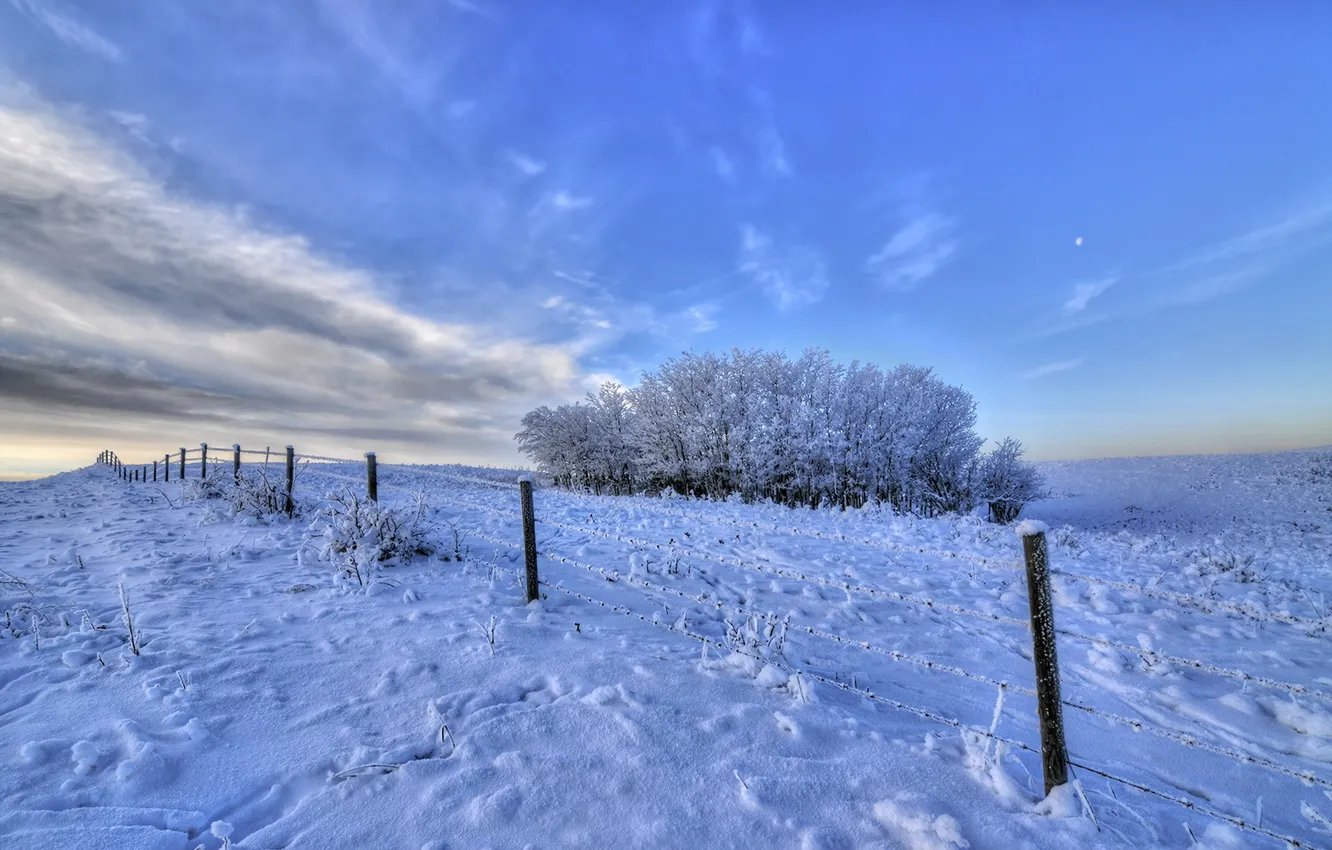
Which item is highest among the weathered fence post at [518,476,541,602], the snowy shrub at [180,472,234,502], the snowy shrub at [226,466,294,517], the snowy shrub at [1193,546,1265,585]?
the snowy shrub at [180,472,234,502]

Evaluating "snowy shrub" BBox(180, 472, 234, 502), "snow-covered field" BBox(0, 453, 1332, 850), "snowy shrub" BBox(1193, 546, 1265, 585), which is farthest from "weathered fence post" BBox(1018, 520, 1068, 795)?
"snowy shrub" BBox(180, 472, 234, 502)

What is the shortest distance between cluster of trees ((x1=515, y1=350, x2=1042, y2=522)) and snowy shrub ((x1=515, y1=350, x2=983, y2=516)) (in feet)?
0.18

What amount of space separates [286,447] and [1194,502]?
40.5m

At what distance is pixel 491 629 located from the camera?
5.59 metres

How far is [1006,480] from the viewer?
28.0m

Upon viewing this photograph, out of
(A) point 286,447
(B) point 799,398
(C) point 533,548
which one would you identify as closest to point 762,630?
(C) point 533,548

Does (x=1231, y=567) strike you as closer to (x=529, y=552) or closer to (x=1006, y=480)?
(x=529, y=552)

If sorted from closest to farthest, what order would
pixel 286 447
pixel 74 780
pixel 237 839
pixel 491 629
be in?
pixel 237 839
pixel 74 780
pixel 491 629
pixel 286 447

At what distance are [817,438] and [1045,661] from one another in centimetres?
2129

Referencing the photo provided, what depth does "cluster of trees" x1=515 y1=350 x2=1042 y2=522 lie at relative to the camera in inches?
989

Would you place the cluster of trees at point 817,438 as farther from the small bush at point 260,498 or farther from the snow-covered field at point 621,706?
the small bush at point 260,498

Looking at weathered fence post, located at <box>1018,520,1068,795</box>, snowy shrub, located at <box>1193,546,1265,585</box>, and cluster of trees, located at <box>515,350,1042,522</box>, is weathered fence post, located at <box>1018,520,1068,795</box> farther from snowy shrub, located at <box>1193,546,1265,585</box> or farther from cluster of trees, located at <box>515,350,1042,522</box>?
cluster of trees, located at <box>515,350,1042,522</box>

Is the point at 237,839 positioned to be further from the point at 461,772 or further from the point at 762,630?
the point at 762,630

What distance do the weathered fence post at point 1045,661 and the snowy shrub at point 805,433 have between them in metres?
19.7
